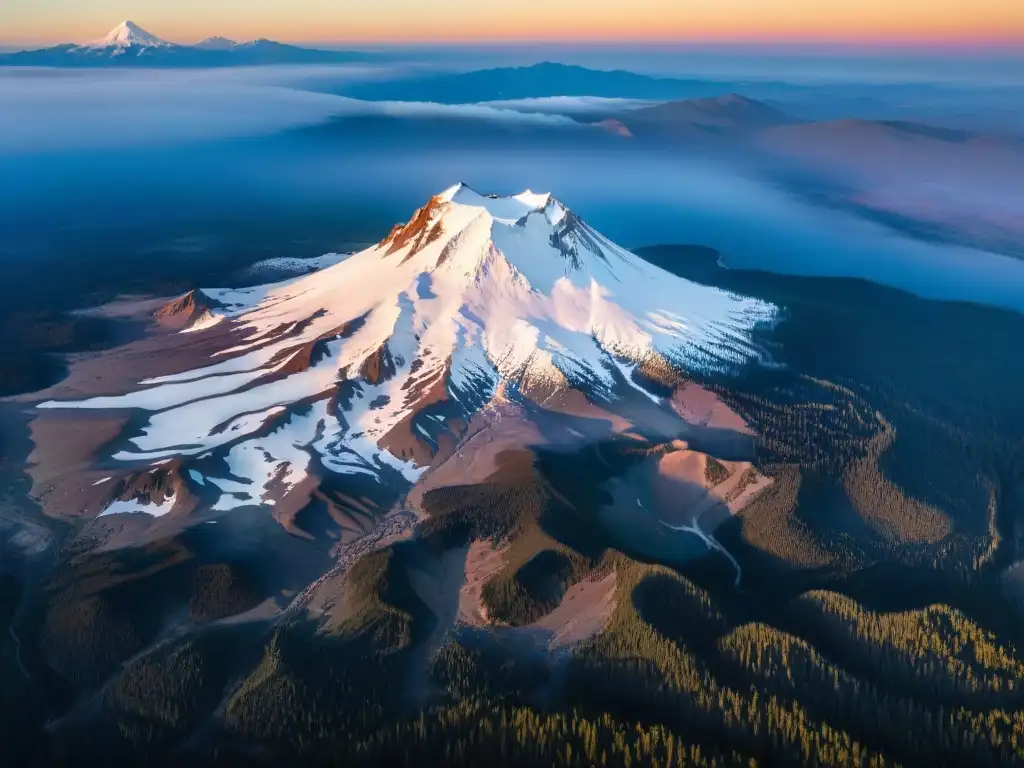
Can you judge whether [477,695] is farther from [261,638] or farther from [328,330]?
[328,330]

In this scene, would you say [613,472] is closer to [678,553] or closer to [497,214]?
[678,553]

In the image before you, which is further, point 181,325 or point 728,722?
point 181,325

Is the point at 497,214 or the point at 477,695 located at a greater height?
the point at 497,214

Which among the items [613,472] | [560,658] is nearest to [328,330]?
[613,472]

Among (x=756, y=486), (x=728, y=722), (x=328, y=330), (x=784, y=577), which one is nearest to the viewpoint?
(x=728, y=722)

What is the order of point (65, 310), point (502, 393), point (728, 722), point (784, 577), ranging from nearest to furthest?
point (728, 722) < point (784, 577) < point (502, 393) < point (65, 310)

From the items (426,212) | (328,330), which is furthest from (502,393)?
(426,212)
